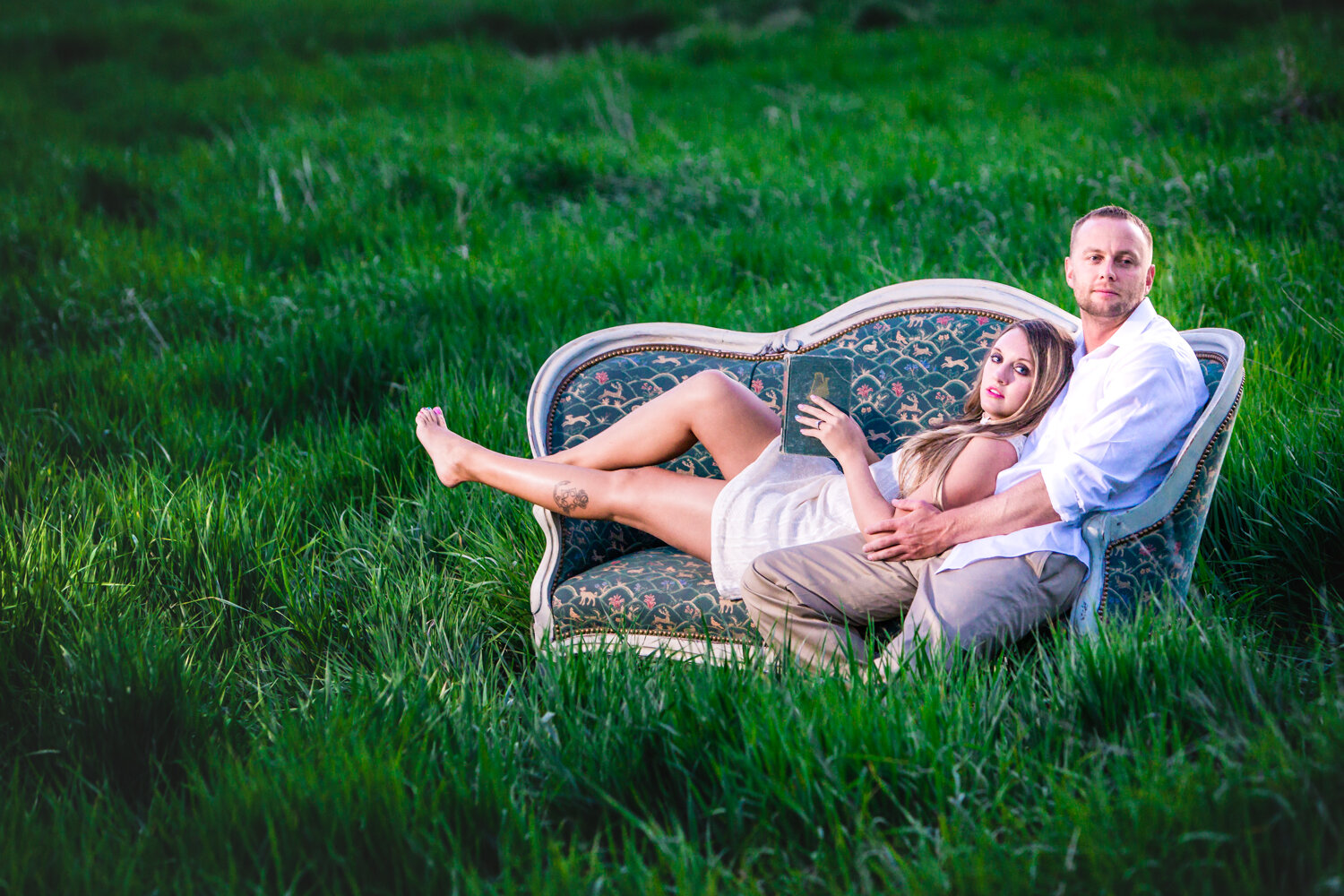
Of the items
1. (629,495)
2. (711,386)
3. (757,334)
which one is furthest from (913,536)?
(757,334)

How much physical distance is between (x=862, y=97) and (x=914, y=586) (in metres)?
6.64

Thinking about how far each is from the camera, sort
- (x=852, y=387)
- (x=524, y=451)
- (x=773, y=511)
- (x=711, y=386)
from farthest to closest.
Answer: (x=524, y=451) < (x=852, y=387) < (x=711, y=386) < (x=773, y=511)

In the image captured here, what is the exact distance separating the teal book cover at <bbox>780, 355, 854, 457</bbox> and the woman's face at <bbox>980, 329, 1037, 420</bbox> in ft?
1.38

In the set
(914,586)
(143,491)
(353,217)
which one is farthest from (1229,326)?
(353,217)

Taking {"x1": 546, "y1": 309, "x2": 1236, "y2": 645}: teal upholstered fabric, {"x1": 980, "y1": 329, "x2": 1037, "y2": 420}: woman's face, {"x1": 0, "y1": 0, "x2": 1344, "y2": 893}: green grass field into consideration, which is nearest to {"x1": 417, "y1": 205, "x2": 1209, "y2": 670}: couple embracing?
{"x1": 980, "y1": 329, "x2": 1037, "y2": 420}: woman's face

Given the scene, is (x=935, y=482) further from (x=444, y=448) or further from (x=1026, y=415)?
(x=444, y=448)

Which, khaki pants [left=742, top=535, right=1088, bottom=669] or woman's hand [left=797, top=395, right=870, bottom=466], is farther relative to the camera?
woman's hand [left=797, top=395, right=870, bottom=466]

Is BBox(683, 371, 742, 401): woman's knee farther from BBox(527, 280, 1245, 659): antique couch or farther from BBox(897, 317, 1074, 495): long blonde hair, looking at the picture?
BBox(897, 317, 1074, 495): long blonde hair

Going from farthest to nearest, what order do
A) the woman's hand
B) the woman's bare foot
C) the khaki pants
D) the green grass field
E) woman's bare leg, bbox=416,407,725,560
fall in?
the woman's bare foot
woman's bare leg, bbox=416,407,725,560
the woman's hand
the khaki pants
the green grass field

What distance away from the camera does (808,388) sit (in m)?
2.92

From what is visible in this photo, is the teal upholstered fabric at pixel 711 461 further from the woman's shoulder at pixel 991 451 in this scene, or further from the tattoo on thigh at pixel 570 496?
the woman's shoulder at pixel 991 451

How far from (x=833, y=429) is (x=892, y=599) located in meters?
0.52

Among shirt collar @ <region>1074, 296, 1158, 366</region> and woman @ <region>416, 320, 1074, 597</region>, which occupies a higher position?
shirt collar @ <region>1074, 296, 1158, 366</region>

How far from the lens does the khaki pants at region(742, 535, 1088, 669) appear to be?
96.1 inches
